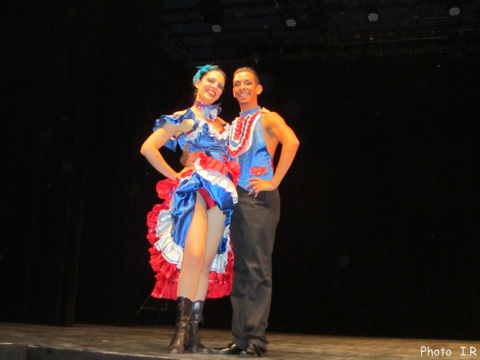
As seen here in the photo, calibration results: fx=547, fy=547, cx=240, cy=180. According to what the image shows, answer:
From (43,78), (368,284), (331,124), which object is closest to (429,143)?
(331,124)

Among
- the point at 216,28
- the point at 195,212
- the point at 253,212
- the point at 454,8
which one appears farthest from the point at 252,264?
the point at 454,8

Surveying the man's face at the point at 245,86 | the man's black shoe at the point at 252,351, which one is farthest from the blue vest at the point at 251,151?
the man's black shoe at the point at 252,351

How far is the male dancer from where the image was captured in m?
2.45

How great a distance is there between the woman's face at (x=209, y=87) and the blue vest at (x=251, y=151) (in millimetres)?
201

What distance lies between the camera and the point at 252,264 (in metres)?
2.48

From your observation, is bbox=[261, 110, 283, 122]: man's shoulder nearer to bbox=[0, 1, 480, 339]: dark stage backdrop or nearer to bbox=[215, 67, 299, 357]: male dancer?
bbox=[215, 67, 299, 357]: male dancer

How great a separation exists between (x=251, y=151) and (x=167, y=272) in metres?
0.70

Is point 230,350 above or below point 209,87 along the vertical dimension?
below

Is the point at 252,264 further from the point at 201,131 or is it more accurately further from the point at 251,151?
the point at 201,131

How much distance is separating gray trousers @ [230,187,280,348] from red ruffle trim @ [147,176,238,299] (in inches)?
5.4

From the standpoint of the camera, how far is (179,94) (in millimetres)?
6586

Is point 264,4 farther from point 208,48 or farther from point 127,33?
point 127,33

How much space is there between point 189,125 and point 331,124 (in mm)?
3970

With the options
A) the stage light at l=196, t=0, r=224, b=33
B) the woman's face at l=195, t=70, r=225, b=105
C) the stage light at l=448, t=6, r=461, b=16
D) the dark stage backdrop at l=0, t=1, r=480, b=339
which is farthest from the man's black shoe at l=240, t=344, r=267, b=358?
the stage light at l=448, t=6, r=461, b=16
